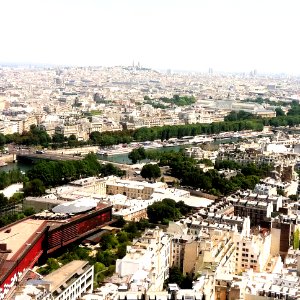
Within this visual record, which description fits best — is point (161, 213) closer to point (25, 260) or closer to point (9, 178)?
point (25, 260)

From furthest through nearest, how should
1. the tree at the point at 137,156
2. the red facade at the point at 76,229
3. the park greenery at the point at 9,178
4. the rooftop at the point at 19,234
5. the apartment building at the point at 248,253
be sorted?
the tree at the point at 137,156, the park greenery at the point at 9,178, the red facade at the point at 76,229, the apartment building at the point at 248,253, the rooftop at the point at 19,234

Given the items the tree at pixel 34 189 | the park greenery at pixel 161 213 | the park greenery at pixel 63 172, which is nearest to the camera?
the park greenery at pixel 161 213

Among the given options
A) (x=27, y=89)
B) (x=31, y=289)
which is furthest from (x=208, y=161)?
(x=27, y=89)

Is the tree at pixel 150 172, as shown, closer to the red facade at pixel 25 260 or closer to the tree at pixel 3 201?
the tree at pixel 3 201

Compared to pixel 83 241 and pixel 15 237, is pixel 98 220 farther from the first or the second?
pixel 15 237

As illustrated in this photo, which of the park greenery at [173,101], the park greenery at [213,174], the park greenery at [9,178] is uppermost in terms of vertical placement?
the park greenery at [213,174]

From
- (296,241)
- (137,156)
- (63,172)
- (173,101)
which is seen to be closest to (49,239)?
(296,241)

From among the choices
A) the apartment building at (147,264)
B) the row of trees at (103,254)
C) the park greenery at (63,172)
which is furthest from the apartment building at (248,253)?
the park greenery at (63,172)

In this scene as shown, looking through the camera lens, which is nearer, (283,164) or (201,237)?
(201,237)

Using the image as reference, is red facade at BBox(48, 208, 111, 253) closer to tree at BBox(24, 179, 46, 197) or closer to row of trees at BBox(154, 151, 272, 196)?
tree at BBox(24, 179, 46, 197)

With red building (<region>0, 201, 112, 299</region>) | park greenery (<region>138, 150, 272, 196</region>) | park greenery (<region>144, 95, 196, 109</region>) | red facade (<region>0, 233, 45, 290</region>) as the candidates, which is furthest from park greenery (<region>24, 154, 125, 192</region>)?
park greenery (<region>144, 95, 196, 109</region>)
